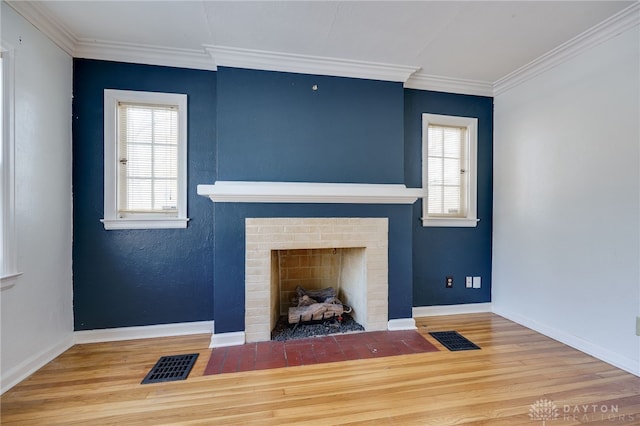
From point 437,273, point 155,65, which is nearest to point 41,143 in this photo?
point 155,65

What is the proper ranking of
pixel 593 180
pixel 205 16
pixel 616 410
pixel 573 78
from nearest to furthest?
1. pixel 616 410
2. pixel 205 16
3. pixel 593 180
4. pixel 573 78

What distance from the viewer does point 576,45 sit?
7.66 ft

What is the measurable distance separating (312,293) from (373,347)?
2.84 ft

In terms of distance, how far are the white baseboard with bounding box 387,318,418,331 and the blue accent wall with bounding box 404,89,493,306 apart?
1.18 ft

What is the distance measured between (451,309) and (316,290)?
5.09 ft

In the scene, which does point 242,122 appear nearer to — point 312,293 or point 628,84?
point 312,293

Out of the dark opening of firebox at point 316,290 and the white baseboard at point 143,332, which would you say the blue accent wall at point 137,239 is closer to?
the white baseboard at point 143,332

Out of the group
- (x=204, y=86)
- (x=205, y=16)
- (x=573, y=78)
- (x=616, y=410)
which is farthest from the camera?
(x=204, y=86)

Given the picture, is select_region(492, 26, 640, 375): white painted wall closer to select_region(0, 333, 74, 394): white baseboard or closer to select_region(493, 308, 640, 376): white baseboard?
select_region(493, 308, 640, 376): white baseboard

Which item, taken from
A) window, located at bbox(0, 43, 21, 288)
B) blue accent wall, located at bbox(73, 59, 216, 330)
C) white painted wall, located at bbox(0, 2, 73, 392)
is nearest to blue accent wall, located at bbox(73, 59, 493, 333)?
blue accent wall, located at bbox(73, 59, 216, 330)

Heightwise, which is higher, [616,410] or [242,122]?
[242,122]

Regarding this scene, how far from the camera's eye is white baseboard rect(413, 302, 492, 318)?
3088 millimetres

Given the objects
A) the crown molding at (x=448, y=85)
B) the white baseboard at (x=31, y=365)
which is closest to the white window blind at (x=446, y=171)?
the crown molding at (x=448, y=85)

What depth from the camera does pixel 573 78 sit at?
7.88ft
